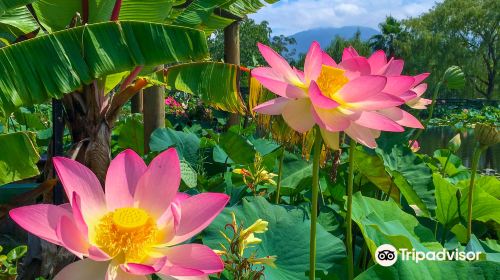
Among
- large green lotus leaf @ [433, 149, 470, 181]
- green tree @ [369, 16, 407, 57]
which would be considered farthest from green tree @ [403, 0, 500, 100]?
large green lotus leaf @ [433, 149, 470, 181]

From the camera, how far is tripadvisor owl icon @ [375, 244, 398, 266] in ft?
2.55

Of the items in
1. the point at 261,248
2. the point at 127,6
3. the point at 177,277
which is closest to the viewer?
the point at 177,277

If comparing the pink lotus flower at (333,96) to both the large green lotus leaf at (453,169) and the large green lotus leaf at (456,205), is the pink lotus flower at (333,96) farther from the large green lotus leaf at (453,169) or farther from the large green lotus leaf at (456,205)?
the large green lotus leaf at (453,169)

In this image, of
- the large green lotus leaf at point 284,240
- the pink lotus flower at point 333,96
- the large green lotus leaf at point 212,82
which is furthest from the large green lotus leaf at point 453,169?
the pink lotus flower at point 333,96

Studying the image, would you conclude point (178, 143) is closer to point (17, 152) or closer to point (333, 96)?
point (17, 152)

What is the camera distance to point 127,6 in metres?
2.72

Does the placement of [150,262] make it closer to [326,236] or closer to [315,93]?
[315,93]

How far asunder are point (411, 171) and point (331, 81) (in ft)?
3.68

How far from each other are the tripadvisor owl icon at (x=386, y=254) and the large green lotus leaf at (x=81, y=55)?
1367 mm

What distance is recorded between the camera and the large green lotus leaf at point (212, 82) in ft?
9.31

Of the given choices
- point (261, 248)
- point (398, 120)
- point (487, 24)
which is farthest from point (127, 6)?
point (487, 24)

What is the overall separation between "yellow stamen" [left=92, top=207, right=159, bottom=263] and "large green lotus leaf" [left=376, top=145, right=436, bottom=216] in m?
1.04

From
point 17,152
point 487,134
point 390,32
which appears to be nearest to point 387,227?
point 487,134

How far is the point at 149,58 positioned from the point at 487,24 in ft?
103
